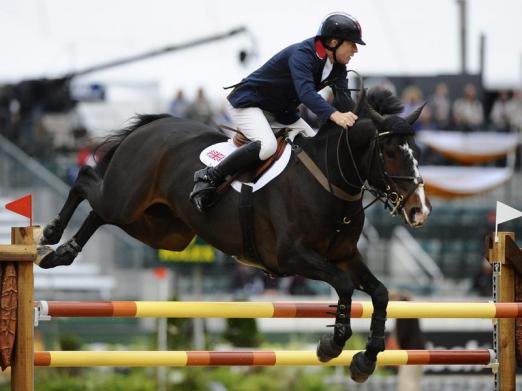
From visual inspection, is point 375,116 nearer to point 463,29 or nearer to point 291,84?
point 291,84

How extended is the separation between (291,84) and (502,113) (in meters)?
13.9

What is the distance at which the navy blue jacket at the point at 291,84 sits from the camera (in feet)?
21.2

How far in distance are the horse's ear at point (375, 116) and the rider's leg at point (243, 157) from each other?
2.05 ft

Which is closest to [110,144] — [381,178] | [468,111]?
[381,178]

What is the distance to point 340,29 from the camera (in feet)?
21.2

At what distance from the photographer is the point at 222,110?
18.9 meters

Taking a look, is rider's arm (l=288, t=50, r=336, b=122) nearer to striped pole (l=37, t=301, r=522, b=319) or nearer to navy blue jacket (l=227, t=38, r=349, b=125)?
navy blue jacket (l=227, t=38, r=349, b=125)

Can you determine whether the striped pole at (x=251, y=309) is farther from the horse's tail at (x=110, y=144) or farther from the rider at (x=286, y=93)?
the horse's tail at (x=110, y=144)

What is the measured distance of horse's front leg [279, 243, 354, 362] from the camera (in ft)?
20.5

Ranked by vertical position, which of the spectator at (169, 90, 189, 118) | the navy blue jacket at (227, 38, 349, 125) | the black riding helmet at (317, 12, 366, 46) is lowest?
the navy blue jacket at (227, 38, 349, 125)

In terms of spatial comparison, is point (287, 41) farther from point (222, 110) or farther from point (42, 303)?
point (42, 303)

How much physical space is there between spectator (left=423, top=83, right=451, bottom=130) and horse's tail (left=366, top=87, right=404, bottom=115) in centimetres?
1294

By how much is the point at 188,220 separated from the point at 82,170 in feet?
3.08

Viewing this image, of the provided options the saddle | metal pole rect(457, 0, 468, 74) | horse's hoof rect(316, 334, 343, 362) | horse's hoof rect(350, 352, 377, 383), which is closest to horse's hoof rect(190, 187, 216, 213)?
the saddle
